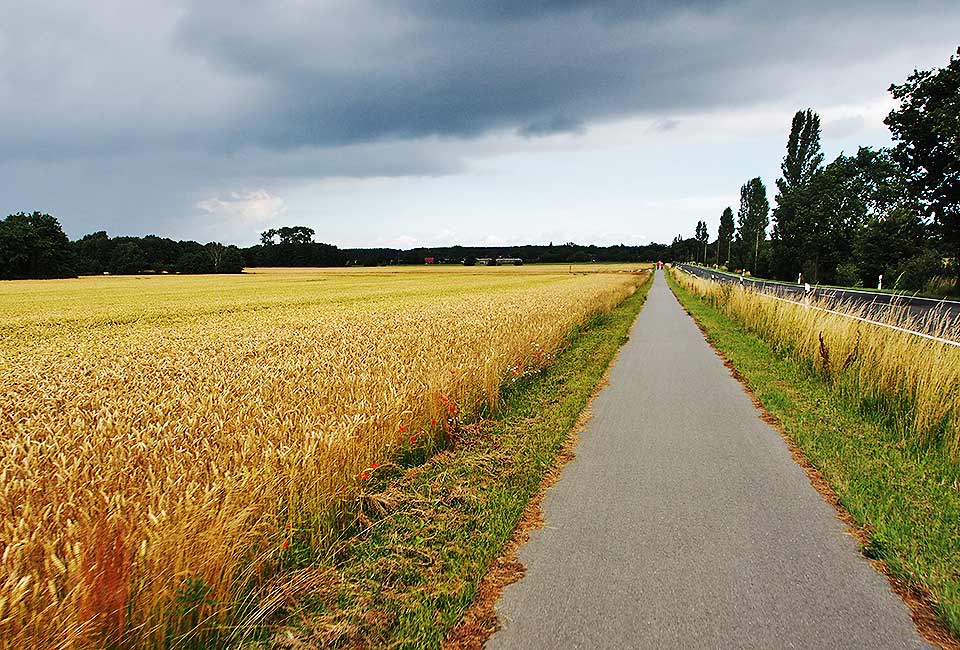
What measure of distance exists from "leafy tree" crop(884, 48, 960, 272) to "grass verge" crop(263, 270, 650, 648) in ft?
97.9

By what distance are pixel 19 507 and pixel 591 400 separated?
6977mm

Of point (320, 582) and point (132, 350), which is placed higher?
point (132, 350)

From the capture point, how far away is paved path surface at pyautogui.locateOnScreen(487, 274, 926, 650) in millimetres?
2818

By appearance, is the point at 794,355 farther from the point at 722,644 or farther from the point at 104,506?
the point at 104,506

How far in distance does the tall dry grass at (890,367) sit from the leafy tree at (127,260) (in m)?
96.1

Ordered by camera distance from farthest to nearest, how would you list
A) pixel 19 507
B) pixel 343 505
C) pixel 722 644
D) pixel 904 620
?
pixel 343 505
pixel 904 620
pixel 722 644
pixel 19 507

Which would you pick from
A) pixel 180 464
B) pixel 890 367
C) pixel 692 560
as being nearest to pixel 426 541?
pixel 180 464

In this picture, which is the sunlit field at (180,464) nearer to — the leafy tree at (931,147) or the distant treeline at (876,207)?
the distant treeline at (876,207)

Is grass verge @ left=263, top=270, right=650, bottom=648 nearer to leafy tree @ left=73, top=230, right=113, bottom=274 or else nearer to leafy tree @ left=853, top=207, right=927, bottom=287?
leafy tree @ left=853, top=207, right=927, bottom=287

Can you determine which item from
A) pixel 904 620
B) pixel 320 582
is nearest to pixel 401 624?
pixel 320 582

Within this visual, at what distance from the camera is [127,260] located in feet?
276

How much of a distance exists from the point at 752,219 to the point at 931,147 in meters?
67.5

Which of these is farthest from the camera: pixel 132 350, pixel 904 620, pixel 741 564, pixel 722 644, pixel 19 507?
pixel 132 350

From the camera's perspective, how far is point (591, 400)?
26.9 ft
